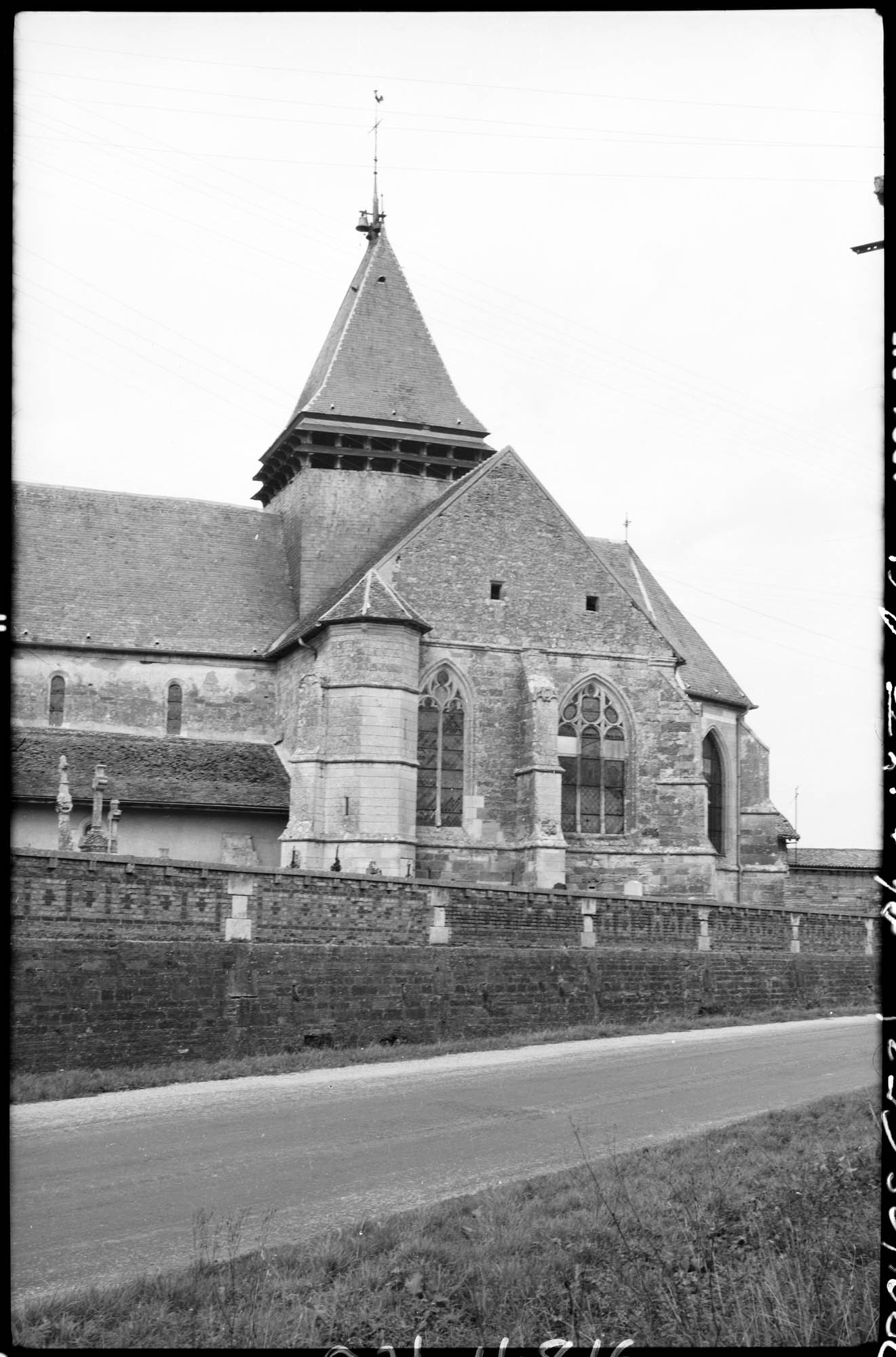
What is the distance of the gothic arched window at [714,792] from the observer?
39.5 m

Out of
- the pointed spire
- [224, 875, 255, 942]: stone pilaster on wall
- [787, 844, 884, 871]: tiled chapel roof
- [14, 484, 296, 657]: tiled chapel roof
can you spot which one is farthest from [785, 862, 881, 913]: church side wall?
[224, 875, 255, 942]: stone pilaster on wall

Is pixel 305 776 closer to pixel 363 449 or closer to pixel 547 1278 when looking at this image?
pixel 363 449

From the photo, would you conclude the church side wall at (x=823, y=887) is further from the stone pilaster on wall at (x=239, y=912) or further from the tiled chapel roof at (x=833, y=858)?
the stone pilaster on wall at (x=239, y=912)

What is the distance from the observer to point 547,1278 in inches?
291

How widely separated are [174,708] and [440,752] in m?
7.29

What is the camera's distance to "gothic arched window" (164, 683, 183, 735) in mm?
35156

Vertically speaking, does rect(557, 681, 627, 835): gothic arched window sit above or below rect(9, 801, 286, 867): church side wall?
above

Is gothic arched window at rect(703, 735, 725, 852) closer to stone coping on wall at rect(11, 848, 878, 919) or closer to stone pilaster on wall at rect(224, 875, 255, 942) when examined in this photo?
stone coping on wall at rect(11, 848, 878, 919)

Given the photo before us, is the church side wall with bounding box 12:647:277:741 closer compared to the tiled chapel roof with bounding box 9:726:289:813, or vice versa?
the tiled chapel roof with bounding box 9:726:289:813

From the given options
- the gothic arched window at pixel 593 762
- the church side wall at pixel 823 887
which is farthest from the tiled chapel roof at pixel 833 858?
the gothic arched window at pixel 593 762

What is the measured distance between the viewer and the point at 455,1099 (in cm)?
1455

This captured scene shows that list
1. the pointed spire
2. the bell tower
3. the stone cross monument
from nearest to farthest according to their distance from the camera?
the stone cross monument
the bell tower
the pointed spire

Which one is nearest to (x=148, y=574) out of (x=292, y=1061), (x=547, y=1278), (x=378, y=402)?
(x=378, y=402)

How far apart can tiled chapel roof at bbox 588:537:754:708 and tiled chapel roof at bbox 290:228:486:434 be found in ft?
19.0
